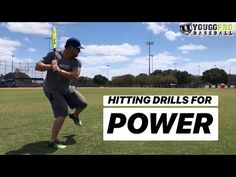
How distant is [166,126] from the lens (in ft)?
22.5

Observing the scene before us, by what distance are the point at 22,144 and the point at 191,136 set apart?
2920 millimetres

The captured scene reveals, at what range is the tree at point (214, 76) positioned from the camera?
73625 mm

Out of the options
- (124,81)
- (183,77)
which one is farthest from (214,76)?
(124,81)

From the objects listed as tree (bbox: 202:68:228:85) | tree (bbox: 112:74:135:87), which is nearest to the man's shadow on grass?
tree (bbox: 112:74:135:87)

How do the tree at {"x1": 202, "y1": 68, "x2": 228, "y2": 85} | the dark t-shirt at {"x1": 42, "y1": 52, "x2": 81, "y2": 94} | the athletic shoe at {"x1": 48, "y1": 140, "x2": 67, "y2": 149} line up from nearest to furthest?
the athletic shoe at {"x1": 48, "y1": 140, "x2": 67, "y2": 149} → the dark t-shirt at {"x1": 42, "y1": 52, "x2": 81, "y2": 94} → the tree at {"x1": 202, "y1": 68, "x2": 228, "y2": 85}

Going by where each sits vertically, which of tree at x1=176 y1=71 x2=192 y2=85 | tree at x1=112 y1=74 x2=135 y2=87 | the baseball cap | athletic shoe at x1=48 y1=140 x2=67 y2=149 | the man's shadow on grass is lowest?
the man's shadow on grass

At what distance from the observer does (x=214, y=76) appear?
7556cm

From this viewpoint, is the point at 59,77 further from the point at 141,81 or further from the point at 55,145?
the point at 141,81

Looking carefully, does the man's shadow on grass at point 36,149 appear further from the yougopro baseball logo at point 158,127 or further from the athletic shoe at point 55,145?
the yougopro baseball logo at point 158,127

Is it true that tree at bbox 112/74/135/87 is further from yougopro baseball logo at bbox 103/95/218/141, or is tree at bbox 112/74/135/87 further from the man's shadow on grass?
the man's shadow on grass

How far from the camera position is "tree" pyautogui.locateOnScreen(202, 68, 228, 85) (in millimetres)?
73625
